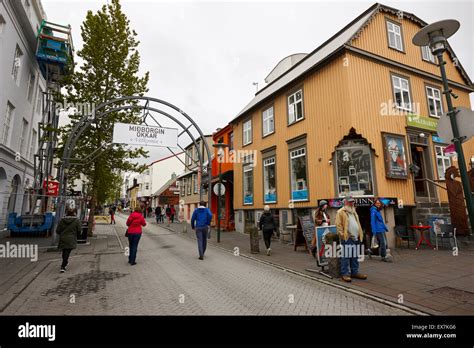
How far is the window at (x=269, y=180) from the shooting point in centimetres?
1539

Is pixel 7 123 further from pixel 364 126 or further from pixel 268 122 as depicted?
pixel 364 126

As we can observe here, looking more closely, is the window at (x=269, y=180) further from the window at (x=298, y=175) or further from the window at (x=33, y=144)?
the window at (x=33, y=144)

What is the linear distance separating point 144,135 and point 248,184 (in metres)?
7.71

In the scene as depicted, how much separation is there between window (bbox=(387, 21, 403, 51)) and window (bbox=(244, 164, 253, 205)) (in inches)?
393

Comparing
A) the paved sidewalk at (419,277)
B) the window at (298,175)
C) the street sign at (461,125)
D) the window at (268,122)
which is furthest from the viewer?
the window at (268,122)

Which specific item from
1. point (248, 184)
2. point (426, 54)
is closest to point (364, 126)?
point (426, 54)

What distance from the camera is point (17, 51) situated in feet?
51.5

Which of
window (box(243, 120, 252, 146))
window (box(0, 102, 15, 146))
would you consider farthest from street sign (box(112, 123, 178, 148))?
window (box(0, 102, 15, 146))

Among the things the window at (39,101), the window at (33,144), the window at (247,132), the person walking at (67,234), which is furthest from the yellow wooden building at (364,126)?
the window at (39,101)

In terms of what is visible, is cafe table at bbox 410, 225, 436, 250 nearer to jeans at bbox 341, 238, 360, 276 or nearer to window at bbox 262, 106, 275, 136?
jeans at bbox 341, 238, 360, 276

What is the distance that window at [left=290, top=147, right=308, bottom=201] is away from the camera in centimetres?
1308

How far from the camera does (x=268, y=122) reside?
54.4 ft

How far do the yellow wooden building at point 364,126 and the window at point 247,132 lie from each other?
8.19ft
